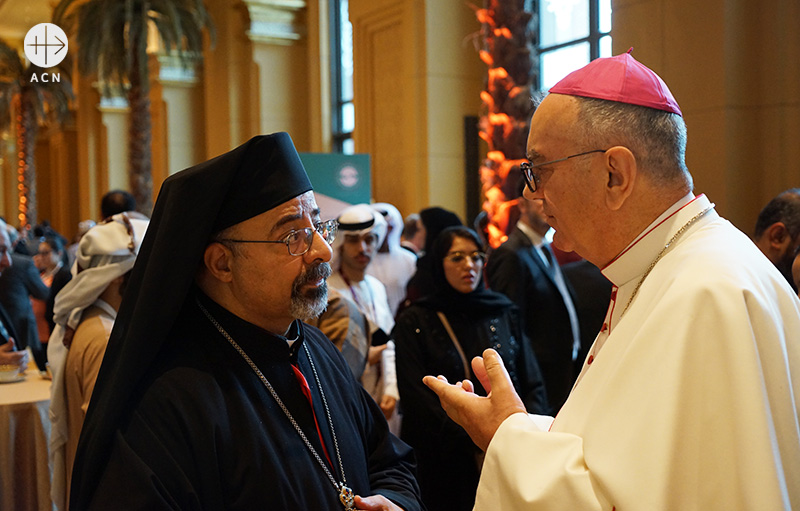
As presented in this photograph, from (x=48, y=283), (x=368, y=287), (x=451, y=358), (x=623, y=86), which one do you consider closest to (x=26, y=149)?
(x=48, y=283)

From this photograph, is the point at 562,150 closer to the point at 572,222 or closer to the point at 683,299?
the point at 572,222

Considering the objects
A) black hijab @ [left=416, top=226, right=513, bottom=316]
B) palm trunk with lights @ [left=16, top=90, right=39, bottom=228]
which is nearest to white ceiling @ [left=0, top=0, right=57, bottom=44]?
palm trunk with lights @ [left=16, top=90, right=39, bottom=228]

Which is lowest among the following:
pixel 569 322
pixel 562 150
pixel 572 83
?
pixel 569 322

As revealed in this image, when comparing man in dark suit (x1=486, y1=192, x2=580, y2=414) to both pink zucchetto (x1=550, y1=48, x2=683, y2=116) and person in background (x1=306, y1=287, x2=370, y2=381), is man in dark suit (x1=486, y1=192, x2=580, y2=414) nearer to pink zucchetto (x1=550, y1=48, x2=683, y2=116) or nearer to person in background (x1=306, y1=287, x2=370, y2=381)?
person in background (x1=306, y1=287, x2=370, y2=381)

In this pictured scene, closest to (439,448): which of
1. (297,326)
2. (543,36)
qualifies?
(297,326)

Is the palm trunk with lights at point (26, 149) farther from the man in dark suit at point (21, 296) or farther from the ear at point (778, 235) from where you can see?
the ear at point (778, 235)

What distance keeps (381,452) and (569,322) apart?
275cm

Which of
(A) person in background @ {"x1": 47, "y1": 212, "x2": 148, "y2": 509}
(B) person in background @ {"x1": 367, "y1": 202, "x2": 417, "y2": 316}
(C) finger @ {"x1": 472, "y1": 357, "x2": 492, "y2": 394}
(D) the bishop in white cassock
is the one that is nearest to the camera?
(D) the bishop in white cassock

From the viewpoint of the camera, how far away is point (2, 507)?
3.85 meters

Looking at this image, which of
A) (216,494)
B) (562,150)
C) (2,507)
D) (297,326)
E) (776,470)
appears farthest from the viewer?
(2,507)

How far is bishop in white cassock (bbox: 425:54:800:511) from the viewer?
1396mm

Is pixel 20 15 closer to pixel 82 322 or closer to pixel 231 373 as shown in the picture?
pixel 82 322

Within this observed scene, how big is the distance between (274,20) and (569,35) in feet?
20.9

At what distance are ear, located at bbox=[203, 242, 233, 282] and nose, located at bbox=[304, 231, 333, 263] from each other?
21 cm
